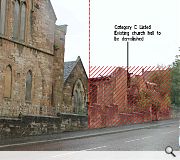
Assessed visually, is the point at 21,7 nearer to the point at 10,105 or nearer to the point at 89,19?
the point at 10,105

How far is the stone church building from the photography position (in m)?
19.9

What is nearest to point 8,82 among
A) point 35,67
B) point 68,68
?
point 35,67

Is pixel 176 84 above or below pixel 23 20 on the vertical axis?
below

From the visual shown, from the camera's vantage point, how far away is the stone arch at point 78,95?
78.0 ft

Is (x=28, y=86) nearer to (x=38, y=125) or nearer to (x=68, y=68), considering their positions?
(x=38, y=125)

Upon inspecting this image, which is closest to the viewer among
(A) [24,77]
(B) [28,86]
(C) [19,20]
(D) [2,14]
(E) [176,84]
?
(E) [176,84]

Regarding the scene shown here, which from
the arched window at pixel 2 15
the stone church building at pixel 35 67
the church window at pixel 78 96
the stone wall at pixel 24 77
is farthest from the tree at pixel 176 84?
the church window at pixel 78 96

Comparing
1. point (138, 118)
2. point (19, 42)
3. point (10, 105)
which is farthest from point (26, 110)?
point (138, 118)

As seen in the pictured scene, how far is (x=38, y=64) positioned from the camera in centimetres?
2248
